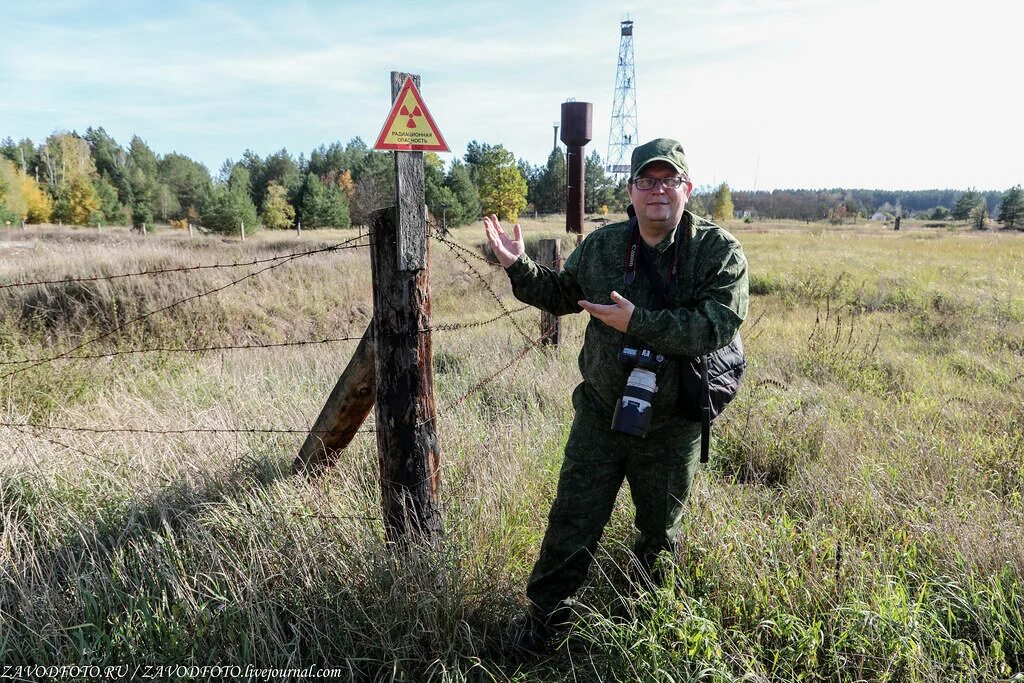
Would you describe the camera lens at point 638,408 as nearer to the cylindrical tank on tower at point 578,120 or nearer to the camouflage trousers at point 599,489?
the camouflage trousers at point 599,489

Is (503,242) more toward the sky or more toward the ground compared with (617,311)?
more toward the sky

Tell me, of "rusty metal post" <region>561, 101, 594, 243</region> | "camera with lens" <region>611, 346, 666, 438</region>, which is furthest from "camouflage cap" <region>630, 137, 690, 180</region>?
"rusty metal post" <region>561, 101, 594, 243</region>

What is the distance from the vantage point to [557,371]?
18.1ft

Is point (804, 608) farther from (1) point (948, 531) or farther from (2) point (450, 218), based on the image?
(2) point (450, 218)

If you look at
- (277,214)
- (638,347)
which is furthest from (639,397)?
(277,214)

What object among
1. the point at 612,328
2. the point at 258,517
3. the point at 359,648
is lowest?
the point at 359,648

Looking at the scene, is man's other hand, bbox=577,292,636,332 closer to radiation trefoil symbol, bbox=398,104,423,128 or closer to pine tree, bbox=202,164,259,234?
radiation trefoil symbol, bbox=398,104,423,128

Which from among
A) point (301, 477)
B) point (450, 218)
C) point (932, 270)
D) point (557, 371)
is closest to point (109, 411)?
point (301, 477)

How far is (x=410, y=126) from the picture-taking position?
241 centimetres

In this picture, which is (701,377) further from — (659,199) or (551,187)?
(551,187)

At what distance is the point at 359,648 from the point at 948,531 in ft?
8.42

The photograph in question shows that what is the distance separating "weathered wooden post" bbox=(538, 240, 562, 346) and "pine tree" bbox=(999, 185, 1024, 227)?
82.7 m

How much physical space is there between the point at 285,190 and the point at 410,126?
6281 centimetres

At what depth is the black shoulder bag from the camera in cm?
227
